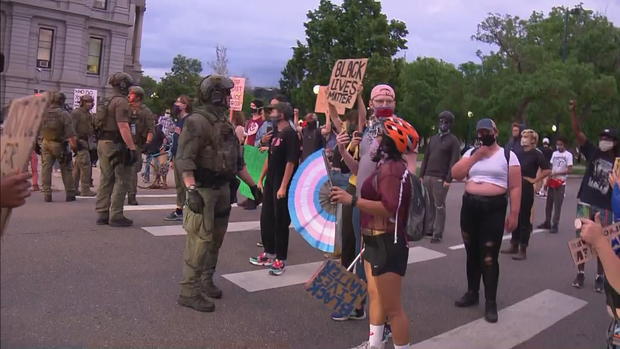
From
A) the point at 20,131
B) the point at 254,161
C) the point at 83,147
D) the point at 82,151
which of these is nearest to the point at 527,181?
the point at 254,161

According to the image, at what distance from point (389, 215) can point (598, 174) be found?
395 cm

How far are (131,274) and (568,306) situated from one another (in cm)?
476

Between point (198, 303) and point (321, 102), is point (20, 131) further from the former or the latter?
point (321, 102)

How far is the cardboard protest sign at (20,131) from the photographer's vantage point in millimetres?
2217

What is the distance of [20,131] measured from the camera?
7.29 feet

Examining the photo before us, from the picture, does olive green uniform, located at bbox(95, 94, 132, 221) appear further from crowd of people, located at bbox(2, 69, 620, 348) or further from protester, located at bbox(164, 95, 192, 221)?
protester, located at bbox(164, 95, 192, 221)

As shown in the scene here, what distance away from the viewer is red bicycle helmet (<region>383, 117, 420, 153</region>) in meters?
3.51

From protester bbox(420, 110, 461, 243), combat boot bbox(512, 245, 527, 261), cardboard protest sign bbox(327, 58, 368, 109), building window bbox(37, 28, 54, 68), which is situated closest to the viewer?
cardboard protest sign bbox(327, 58, 368, 109)

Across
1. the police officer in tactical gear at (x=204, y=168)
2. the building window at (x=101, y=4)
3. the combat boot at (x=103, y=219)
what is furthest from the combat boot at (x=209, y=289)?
the building window at (x=101, y=4)

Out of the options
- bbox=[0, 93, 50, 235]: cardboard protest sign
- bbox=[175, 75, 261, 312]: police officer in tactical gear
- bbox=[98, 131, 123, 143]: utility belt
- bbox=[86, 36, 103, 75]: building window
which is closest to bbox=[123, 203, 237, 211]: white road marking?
bbox=[98, 131, 123, 143]: utility belt

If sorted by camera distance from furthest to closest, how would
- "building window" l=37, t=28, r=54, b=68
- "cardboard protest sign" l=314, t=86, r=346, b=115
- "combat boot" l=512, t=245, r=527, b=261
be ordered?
"building window" l=37, t=28, r=54, b=68, "combat boot" l=512, t=245, r=527, b=261, "cardboard protest sign" l=314, t=86, r=346, b=115

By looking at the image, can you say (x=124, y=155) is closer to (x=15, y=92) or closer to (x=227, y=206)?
(x=227, y=206)

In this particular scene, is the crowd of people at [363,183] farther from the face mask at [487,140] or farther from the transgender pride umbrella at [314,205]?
the transgender pride umbrella at [314,205]

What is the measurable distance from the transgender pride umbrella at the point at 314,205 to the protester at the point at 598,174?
306 centimetres
